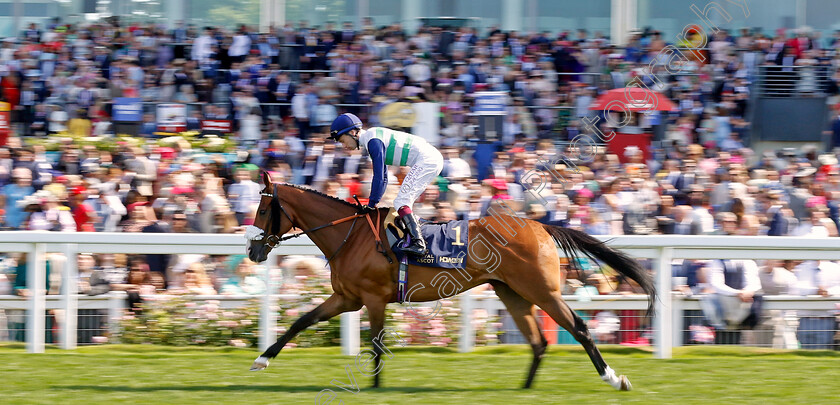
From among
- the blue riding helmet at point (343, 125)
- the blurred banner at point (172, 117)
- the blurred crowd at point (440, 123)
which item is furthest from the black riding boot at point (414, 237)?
the blurred banner at point (172, 117)

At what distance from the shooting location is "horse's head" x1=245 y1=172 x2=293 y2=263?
5027 millimetres

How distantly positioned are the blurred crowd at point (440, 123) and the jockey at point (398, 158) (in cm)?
151

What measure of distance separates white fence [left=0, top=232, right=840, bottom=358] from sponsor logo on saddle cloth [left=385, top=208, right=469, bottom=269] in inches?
43.0

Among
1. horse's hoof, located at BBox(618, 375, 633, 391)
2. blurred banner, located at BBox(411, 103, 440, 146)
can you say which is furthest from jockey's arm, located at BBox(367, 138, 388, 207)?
blurred banner, located at BBox(411, 103, 440, 146)

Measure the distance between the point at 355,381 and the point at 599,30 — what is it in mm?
9503

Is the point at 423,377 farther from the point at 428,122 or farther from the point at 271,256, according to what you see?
the point at 428,122

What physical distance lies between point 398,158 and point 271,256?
54.5 inches

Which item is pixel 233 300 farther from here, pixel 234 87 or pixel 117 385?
pixel 234 87

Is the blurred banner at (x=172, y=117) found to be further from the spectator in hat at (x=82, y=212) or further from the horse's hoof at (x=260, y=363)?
the horse's hoof at (x=260, y=363)

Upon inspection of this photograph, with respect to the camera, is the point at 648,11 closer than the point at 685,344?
No

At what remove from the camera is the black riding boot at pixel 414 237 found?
4898 millimetres

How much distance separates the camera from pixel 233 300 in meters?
5.92

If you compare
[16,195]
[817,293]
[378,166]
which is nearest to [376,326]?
[378,166]

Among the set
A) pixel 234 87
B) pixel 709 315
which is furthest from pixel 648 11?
pixel 709 315
